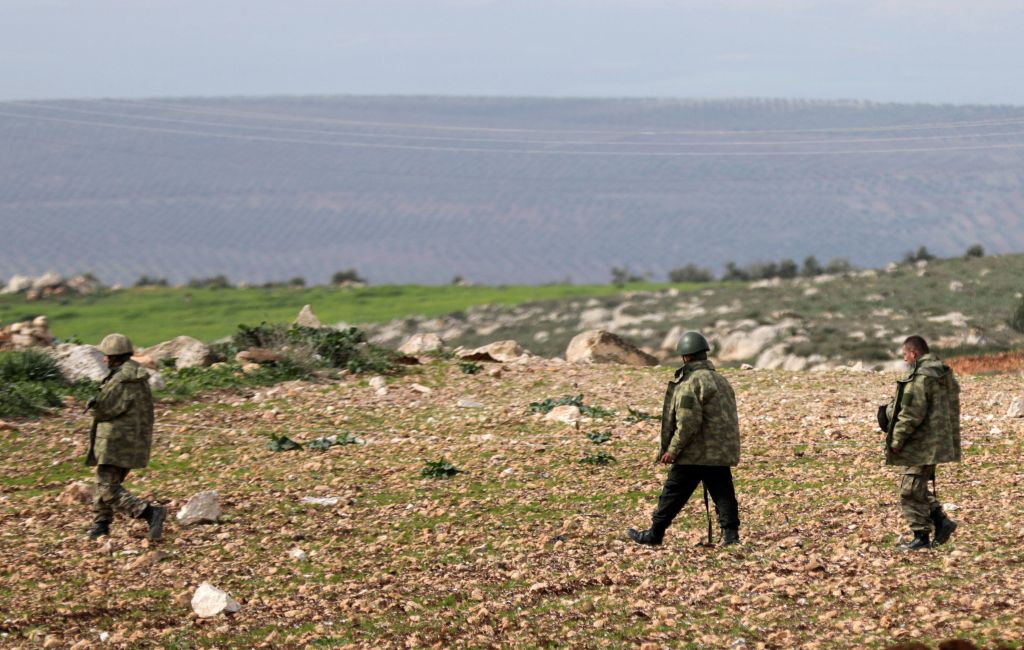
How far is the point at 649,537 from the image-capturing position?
12.0 m

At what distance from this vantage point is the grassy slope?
52.8 m

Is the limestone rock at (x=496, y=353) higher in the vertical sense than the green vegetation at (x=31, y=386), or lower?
lower

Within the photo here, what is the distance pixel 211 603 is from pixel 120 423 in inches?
126

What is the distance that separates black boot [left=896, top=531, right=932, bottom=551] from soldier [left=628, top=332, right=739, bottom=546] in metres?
1.44

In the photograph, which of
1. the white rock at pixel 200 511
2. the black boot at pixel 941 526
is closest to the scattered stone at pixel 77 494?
the white rock at pixel 200 511

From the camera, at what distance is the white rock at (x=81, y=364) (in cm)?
2277

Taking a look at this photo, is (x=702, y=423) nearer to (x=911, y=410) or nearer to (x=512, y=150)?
(x=911, y=410)

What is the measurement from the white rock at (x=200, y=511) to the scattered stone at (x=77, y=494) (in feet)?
5.78

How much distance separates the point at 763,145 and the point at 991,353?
13448 centimetres

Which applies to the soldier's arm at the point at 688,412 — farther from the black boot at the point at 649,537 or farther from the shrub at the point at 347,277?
the shrub at the point at 347,277

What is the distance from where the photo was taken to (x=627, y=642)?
921 cm

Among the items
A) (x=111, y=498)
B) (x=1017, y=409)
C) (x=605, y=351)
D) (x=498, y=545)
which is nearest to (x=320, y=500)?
(x=111, y=498)

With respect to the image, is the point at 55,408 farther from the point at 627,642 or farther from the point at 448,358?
the point at 627,642

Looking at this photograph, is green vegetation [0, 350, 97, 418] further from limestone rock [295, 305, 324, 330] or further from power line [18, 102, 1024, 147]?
power line [18, 102, 1024, 147]
